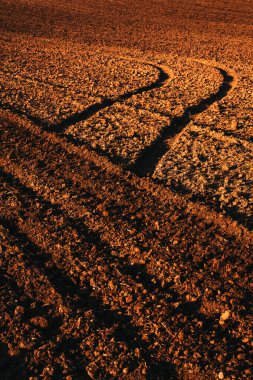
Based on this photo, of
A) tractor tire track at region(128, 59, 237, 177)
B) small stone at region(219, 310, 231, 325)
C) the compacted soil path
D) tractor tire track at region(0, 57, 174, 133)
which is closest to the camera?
the compacted soil path

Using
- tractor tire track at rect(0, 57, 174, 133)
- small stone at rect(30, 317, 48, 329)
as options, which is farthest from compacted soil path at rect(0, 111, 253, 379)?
tractor tire track at rect(0, 57, 174, 133)

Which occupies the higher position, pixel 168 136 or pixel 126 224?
pixel 168 136

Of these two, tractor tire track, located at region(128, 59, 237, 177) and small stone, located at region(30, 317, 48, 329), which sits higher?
tractor tire track, located at region(128, 59, 237, 177)

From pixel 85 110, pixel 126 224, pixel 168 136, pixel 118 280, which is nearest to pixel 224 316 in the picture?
pixel 118 280

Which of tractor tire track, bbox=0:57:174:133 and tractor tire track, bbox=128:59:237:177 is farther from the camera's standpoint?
tractor tire track, bbox=0:57:174:133

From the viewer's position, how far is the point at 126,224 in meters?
4.94

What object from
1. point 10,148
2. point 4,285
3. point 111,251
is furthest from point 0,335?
point 10,148

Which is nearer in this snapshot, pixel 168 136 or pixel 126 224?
pixel 126 224

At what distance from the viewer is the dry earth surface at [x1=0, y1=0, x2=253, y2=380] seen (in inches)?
136

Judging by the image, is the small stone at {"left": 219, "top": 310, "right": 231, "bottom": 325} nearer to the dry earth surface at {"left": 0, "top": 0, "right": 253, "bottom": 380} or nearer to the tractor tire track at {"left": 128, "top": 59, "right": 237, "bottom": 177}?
the dry earth surface at {"left": 0, "top": 0, "right": 253, "bottom": 380}

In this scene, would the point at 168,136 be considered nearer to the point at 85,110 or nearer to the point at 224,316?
the point at 85,110

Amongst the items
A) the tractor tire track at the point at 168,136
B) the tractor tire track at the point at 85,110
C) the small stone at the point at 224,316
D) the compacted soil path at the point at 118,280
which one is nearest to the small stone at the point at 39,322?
the compacted soil path at the point at 118,280

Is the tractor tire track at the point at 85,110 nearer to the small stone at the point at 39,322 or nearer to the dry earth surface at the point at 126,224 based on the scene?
the dry earth surface at the point at 126,224

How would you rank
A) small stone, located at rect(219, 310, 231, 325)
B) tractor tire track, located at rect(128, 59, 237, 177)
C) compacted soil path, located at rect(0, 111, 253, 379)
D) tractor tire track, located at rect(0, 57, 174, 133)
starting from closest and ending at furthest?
compacted soil path, located at rect(0, 111, 253, 379)
small stone, located at rect(219, 310, 231, 325)
tractor tire track, located at rect(128, 59, 237, 177)
tractor tire track, located at rect(0, 57, 174, 133)
